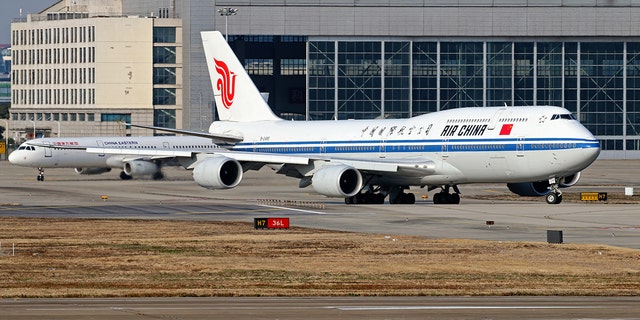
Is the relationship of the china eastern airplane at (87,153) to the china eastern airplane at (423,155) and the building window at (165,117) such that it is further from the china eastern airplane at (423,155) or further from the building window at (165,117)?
the building window at (165,117)

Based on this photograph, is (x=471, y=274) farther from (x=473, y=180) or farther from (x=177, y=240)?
(x=473, y=180)

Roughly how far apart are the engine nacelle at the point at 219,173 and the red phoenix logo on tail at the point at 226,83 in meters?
9.80

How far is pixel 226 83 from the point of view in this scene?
72.8m

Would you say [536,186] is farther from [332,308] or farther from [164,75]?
[164,75]

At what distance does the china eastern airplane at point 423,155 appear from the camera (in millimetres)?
58031

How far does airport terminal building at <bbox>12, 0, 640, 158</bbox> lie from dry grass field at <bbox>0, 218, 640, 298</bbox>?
95076 millimetres

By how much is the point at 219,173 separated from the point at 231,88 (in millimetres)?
11308

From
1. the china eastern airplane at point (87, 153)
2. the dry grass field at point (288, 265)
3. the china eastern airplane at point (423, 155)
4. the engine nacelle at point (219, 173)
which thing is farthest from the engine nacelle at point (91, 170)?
the dry grass field at point (288, 265)

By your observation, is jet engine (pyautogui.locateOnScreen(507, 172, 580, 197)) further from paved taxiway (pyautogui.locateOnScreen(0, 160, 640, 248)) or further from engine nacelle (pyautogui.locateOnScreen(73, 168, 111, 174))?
engine nacelle (pyautogui.locateOnScreen(73, 168, 111, 174))

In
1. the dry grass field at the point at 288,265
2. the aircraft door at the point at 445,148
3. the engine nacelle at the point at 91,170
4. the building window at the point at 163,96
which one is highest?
the building window at the point at 163,96

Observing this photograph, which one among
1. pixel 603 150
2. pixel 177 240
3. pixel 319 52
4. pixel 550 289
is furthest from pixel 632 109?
pixel 550 289

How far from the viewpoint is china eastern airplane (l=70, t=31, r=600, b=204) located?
58.0 meters

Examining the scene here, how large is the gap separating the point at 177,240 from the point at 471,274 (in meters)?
12.8

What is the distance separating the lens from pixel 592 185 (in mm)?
86875
